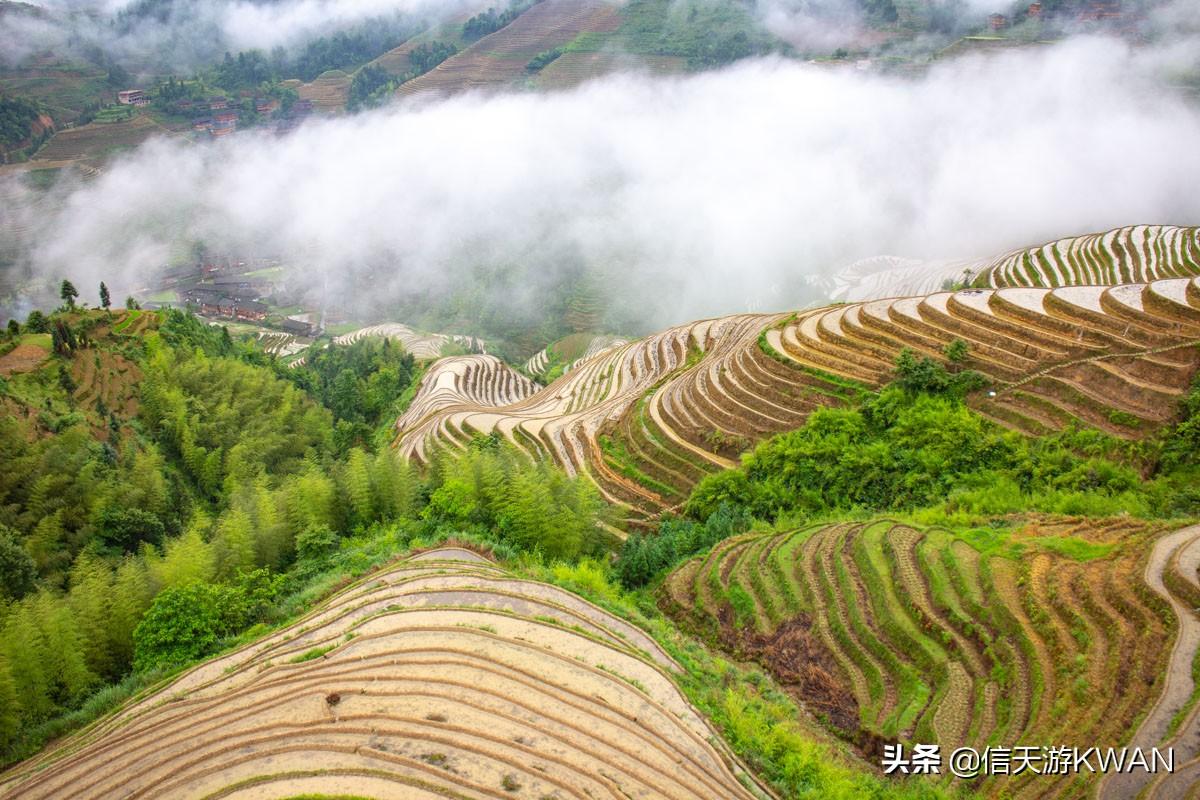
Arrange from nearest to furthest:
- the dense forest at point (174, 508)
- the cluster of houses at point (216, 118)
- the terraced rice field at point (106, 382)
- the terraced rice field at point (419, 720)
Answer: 1. the terraced rice field at point (419, 720)
2. the dense forest at point (174, 508)
3. the terraced rice field at point (106, 382)
4. the cluster of houses at point (216, 118)

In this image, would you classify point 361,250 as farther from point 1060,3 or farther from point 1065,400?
point 1060,3

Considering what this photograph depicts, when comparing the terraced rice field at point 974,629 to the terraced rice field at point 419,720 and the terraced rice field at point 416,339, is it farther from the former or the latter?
the terraced rice field at point 416,339

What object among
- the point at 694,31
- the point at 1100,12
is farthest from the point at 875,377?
the point at 694,31

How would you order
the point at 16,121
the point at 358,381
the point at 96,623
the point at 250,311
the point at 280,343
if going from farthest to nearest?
the point at 16,121 → the point at 250,311 → the point at 280,343 → the point at 358,381 → the point at 96,623

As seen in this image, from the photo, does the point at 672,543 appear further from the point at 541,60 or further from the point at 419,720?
the point at 541,60

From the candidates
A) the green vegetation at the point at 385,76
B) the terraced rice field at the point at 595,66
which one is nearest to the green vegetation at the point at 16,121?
the green vegetation at the point at 385,76

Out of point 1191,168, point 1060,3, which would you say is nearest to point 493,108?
point 1060,3
